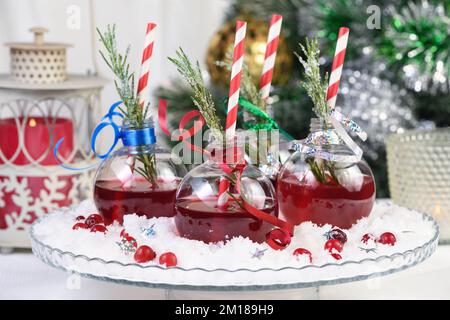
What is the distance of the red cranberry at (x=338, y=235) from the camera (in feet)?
3.18

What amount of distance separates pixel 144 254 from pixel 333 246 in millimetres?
232

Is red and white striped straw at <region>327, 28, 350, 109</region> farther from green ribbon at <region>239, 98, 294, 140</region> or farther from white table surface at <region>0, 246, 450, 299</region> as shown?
white table surface at <region>0, 246, 450, 299</region>

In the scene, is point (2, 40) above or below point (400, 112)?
above

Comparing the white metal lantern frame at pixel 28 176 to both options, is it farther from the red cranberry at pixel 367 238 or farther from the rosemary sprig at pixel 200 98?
the red cranberry at pixel 367 238

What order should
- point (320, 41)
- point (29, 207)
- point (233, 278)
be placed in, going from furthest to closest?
1. point (320, 41)
2. point (29, 207)
3. point (233, 278)

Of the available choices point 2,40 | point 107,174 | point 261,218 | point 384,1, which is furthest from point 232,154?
point 2,40

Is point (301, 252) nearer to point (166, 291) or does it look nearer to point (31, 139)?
point (166, 291)

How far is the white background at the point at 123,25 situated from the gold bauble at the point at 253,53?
13.0 inches

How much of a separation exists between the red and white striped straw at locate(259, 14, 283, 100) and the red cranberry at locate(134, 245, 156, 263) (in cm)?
34

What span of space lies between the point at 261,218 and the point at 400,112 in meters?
0.88

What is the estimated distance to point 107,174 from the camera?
1.06 meters

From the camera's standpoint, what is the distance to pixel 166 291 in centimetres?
105

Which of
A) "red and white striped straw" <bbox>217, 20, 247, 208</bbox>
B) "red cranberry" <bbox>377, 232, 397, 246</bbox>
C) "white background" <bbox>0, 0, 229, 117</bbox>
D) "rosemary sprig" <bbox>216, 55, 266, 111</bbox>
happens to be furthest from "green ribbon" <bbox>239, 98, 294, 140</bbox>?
"white background" <bbox>0, 0, 229, 117</bbox>

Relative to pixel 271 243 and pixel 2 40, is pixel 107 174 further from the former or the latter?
pixel 2 40
